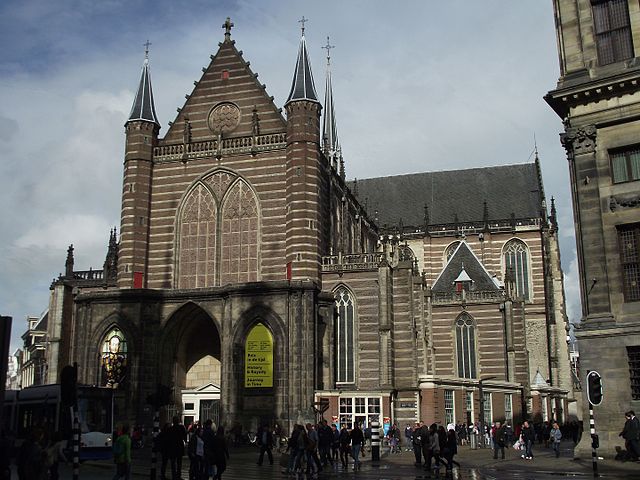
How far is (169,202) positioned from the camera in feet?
137

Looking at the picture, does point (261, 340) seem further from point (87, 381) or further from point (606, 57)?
point (606, 57)

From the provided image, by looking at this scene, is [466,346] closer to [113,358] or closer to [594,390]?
[113,358]

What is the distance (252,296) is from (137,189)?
1012cm

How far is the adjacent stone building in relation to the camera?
2141 centimetres

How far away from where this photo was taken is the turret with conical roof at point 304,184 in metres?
38.4

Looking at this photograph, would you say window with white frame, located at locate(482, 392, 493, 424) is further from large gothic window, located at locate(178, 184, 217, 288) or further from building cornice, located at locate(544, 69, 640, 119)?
building cornice, located at locate(544, 69, 640, 119)

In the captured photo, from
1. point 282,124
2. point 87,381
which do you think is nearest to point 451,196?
point 282,124

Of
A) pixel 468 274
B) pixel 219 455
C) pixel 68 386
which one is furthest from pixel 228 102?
pixel 68 386

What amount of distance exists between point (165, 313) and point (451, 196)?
35.1 metres

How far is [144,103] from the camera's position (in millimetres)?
43000

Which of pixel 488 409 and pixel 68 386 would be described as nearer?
pixel 68 386

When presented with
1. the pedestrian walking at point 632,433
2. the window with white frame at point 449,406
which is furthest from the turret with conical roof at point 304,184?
the pedestrian walking at point 632,433

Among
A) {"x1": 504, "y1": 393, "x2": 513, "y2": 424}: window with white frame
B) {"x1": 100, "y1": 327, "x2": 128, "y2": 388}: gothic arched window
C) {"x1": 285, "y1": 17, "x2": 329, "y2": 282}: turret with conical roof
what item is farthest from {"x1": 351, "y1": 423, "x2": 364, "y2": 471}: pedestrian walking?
{"x1": 504, "y1": 393, "x2": 513, "y2": 424}: window with white frame

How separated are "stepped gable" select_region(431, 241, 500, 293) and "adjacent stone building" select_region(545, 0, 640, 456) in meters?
27.0
